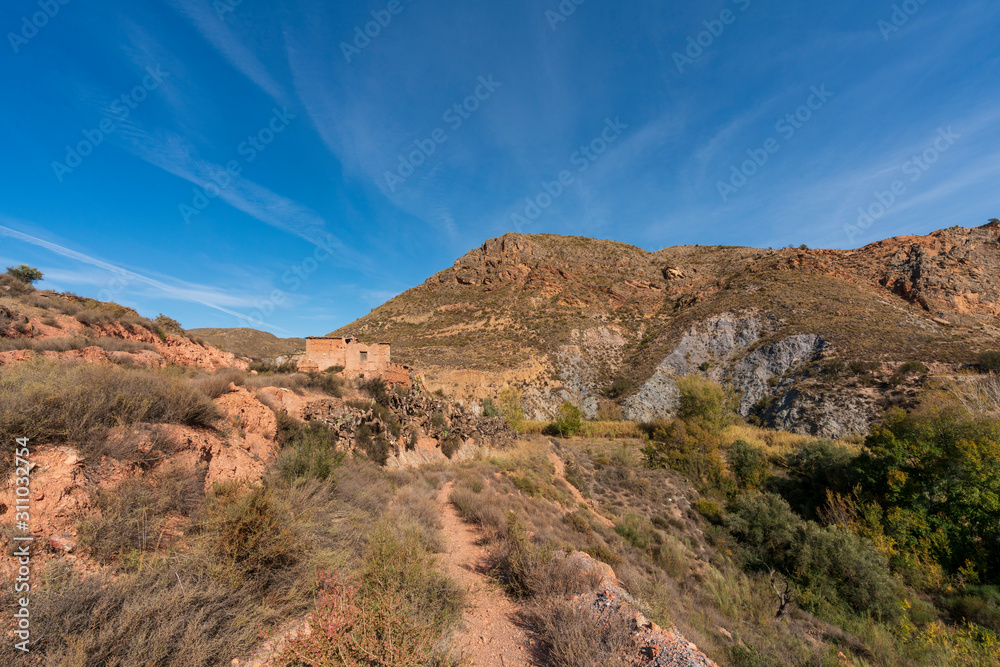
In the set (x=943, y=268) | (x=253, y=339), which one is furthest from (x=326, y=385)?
(x=943, y=268)

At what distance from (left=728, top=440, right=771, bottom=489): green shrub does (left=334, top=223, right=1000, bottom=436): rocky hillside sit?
11.8m

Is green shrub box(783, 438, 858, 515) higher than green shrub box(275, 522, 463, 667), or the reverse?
green shrub box(275, 522, 463, 667)

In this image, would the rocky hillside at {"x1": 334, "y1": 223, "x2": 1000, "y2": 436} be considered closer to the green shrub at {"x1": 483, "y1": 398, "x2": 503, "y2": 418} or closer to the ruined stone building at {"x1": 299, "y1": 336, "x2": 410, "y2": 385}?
the green shrub at {"x1": 483, "y1": 398, "x2": 503, "y2": 418}

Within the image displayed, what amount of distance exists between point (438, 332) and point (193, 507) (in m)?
41.2

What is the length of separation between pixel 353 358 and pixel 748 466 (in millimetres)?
18689

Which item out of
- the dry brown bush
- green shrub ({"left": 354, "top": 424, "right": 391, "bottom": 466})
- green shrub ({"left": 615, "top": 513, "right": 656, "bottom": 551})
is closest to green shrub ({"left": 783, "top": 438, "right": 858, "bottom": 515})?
green shrub ({"left": 615, "top": 513, "right": 656, "bottom": 551})

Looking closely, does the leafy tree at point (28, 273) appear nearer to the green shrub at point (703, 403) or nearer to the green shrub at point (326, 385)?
the green shrub at point (326, 385)

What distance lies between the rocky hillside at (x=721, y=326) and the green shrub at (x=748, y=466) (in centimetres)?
1181

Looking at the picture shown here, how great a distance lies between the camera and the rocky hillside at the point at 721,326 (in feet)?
81.4

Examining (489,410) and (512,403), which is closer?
(489,410)

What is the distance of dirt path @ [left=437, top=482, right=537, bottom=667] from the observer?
343 cm

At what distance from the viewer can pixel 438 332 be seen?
44719mm

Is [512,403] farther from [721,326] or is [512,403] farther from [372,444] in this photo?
[721,326]

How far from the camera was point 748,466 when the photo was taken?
46.0ft
